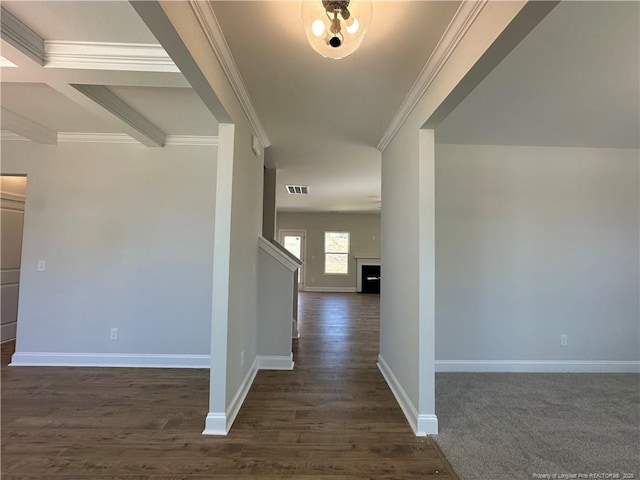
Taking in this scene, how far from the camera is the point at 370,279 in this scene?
951 cm

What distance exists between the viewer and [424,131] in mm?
2221

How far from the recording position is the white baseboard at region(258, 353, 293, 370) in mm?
3277

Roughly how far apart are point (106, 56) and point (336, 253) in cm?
832

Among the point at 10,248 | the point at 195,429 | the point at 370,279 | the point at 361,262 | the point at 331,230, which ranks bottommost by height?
the point at 195,429

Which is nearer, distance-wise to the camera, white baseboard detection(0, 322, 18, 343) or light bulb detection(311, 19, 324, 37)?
light bulb detection(311, 19, 324, 37)

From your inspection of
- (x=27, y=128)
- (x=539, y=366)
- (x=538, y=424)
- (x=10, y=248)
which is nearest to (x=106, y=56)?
(x=27, y=128)

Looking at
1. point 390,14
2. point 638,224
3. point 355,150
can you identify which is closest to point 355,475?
point 390,14

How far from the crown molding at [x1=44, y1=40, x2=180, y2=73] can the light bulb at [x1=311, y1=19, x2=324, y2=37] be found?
911mm

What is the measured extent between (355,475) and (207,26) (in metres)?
2.45

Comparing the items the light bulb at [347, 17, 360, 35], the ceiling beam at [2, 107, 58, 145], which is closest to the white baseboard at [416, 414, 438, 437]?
the light bulb at [347, 17, 360, 35]

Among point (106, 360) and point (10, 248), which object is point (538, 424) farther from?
point (10, 248)

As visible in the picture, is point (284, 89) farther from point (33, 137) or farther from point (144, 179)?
point (33, 137)

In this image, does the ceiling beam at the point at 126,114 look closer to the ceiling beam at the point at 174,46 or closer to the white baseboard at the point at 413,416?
the ceiling beam at the point at 174,46

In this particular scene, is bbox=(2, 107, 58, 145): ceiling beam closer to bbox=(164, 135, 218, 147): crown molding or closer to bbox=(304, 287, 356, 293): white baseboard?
bbox=(164, 135, 218, 147): crown molding
